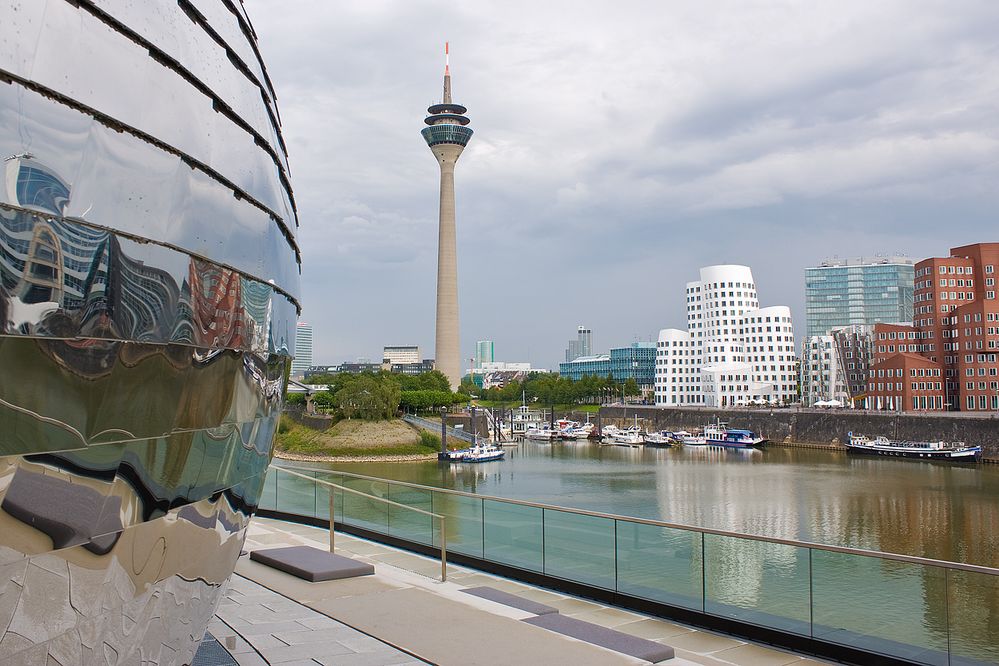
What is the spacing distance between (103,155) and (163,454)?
1.01 metres

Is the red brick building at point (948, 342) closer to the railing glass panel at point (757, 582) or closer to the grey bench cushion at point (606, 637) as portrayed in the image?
the railing glass panel at point (757, 582)

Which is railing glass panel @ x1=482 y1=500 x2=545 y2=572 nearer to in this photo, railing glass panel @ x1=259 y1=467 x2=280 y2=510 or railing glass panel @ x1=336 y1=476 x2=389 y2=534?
railing glass panel @ x1=336 y1=476 x2=389 y2=534

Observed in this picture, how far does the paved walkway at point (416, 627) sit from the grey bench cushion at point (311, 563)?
4.7 inches

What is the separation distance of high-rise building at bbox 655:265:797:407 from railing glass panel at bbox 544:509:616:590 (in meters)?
102

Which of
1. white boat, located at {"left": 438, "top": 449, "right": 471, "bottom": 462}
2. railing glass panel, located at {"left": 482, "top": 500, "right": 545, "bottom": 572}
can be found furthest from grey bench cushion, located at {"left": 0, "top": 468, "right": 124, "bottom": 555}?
white boat, located at {"left": 438, "top": 449, "right": 471, "bottom": 462}

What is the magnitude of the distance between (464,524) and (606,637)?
176 inches

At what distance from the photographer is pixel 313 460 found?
65125 millimetres

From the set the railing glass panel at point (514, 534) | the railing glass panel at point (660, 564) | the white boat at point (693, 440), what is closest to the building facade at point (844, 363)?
the white boat at point (693, 440)

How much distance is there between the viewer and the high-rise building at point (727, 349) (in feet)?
358

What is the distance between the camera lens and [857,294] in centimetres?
15212

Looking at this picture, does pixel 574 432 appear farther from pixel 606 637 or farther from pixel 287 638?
pixel 287 638

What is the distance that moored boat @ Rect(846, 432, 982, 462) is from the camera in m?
59.6

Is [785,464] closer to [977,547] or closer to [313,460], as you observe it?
[977,547]

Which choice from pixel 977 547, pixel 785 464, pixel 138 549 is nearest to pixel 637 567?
pixel 138 549
